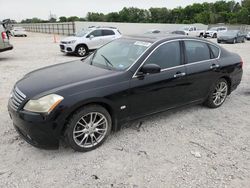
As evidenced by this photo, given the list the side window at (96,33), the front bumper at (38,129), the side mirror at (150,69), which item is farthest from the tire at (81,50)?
the front bumper at (38,129)

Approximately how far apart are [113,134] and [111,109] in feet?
2.04

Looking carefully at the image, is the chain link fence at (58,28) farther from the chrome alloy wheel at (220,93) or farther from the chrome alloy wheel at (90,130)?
the chrome alloy wheel at (90,130)

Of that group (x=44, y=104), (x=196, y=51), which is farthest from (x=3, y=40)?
(x=196, y=51)

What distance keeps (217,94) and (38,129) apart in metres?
3.56

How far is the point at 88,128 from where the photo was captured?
10.5 feet

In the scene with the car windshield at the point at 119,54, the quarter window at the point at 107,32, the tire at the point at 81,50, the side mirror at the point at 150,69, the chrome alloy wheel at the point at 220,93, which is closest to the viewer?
the side mirror at the point at 150,69

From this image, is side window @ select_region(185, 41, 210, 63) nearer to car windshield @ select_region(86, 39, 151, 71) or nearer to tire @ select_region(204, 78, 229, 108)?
tire @ select_region(204, 78, 229, 108)

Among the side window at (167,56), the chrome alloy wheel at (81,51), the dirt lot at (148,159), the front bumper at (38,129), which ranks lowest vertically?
the dirt lot at (148,159)

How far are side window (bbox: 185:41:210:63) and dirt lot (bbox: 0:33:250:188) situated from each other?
1.14 m

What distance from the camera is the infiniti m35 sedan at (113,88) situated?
290 cm

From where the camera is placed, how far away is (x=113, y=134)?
3.74m

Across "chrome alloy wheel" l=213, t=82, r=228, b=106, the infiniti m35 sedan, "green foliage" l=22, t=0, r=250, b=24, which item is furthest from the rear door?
"green foliage" l=22, t=0, r=250, b=24

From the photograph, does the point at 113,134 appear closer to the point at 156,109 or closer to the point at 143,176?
the point at 156,109

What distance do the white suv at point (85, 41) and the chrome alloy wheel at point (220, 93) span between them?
27.4 feet
